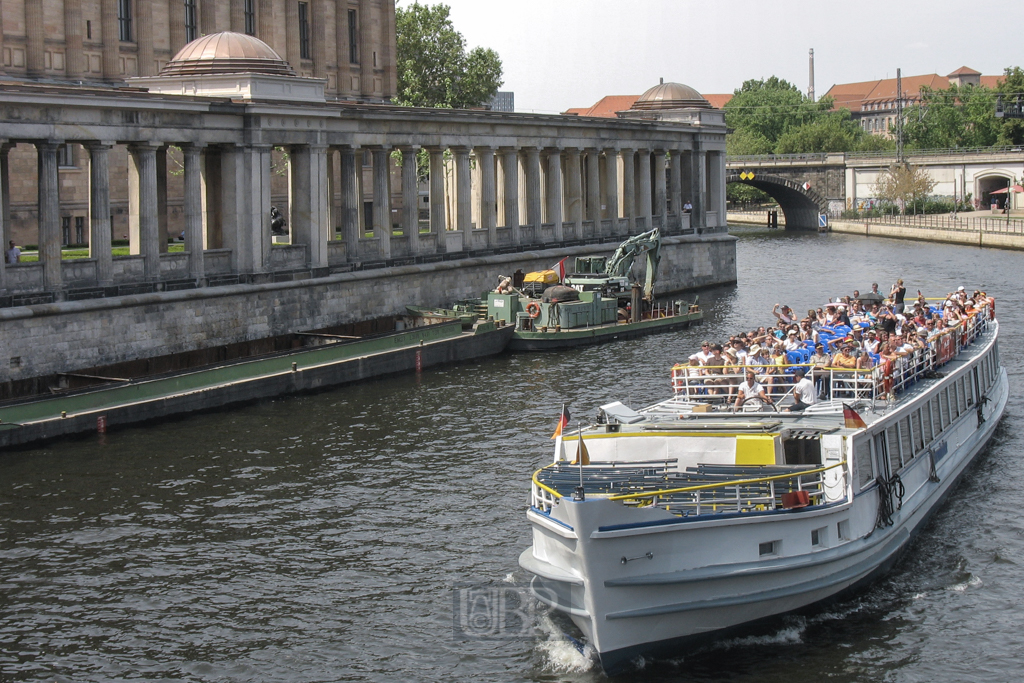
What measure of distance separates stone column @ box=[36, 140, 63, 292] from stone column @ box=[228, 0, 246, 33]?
1373 inches

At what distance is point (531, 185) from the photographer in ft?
241

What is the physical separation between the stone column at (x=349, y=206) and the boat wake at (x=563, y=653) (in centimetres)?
3703

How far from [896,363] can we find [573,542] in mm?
12628

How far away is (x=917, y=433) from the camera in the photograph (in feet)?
98.7

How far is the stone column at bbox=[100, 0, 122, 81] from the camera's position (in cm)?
6912

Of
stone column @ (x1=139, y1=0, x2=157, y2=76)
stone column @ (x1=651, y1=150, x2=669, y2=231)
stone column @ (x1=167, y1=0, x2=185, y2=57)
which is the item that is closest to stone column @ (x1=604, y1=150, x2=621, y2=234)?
stone column @ (x1=651, y1=150, x2=669, y2=231)

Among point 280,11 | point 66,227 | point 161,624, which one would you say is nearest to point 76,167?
point 66,227

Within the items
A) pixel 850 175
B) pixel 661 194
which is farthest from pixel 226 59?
pixel 850 175

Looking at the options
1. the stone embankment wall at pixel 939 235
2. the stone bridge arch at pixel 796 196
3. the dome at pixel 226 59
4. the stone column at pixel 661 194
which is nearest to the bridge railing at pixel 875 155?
the stone bridge arch at pixel 796 196

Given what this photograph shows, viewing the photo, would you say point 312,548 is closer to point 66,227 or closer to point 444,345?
point 444,345

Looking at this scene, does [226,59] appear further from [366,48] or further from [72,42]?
[366,48]

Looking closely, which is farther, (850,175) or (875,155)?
(875,155)
